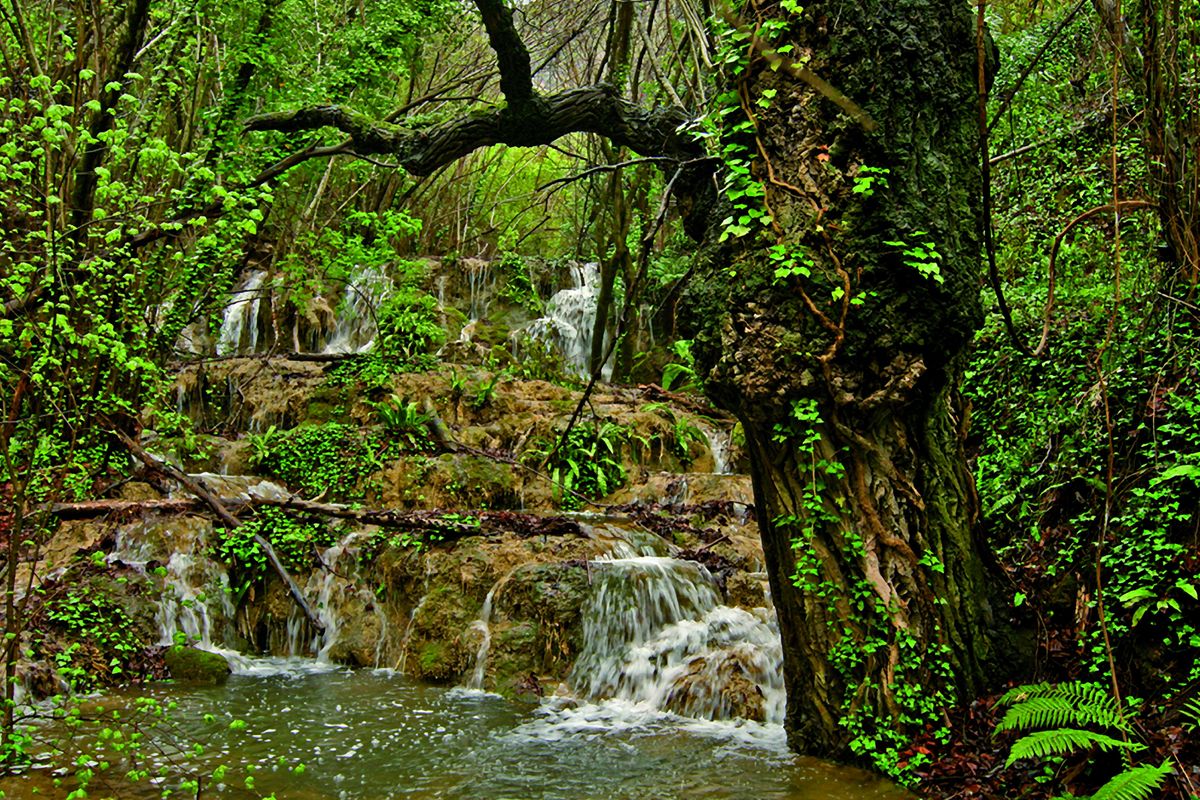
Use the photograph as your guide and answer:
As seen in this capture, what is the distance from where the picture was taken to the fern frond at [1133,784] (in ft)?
10.6

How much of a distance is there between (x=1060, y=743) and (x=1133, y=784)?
29cm

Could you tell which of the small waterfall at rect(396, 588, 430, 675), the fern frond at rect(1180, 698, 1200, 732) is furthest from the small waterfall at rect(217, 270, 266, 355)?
the fern frond at rect(1180, 698, 1200, 732)

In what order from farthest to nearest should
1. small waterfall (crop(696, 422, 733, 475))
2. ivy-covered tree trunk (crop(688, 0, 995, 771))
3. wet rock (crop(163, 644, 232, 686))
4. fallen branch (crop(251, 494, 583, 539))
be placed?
small waterfall (crop(696, 422, 733, 475)) → fallen branch (crop(251, 494, 583, 539)) → wet rock (crop(163, 644, 232, 686)) → ivy-covered tree trunk (crop(688, 0, 995, 771))

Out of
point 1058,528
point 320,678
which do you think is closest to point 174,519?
point 320,678

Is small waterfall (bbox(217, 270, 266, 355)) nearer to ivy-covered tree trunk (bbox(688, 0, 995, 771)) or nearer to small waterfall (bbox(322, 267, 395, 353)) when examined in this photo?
small waterfall (bbox(322, 267, 395, 353))

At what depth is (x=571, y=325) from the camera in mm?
17516

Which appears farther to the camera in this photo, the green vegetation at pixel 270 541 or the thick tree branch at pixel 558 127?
the green vegetation at pixel 270 541

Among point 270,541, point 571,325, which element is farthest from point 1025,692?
point 571,325

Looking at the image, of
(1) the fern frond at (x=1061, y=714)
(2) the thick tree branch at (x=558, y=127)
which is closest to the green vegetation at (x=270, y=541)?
(2) the thick tree branch at (x=558, y=127)

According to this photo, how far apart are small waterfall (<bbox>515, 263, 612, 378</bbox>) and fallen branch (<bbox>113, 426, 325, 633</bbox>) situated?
8748 millimetres

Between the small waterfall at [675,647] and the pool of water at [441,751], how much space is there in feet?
0.62

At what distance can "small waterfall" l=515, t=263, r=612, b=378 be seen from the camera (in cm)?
1703

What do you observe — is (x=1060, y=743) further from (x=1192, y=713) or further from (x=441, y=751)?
(x=441, y=751)

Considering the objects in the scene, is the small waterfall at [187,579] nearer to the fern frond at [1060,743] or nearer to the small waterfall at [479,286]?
the fern frond at [1060,743]
